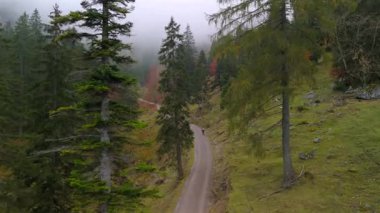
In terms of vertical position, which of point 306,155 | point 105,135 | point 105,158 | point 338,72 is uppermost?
point 338,72

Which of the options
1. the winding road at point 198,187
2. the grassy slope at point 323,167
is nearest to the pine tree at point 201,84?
the winding road at point 198,187

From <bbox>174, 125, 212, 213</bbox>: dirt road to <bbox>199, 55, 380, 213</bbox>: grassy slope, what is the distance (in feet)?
4.99

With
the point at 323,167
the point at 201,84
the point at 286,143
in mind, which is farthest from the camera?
the point at 201,84

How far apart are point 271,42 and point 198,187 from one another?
15.8 metres

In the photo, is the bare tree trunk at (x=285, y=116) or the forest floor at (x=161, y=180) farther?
the forest floor at (x=161, y=180)

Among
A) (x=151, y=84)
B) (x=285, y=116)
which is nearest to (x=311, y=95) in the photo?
(x=285, y=116)

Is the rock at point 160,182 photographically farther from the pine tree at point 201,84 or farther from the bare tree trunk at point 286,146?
the pine tree at point 201,84

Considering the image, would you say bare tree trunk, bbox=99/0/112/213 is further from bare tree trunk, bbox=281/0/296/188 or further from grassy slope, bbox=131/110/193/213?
bare tree trunk, bbox=281/0/296/188

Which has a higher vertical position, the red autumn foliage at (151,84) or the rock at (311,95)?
the red autumn foliage at (151,84)

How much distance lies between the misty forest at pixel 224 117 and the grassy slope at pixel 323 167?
0.10 m

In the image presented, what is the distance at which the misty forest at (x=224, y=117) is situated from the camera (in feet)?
44.2

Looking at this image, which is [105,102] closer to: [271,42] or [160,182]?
[271,42]

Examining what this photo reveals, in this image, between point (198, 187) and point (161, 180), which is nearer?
point (198, 187)

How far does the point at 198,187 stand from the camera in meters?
32.4
